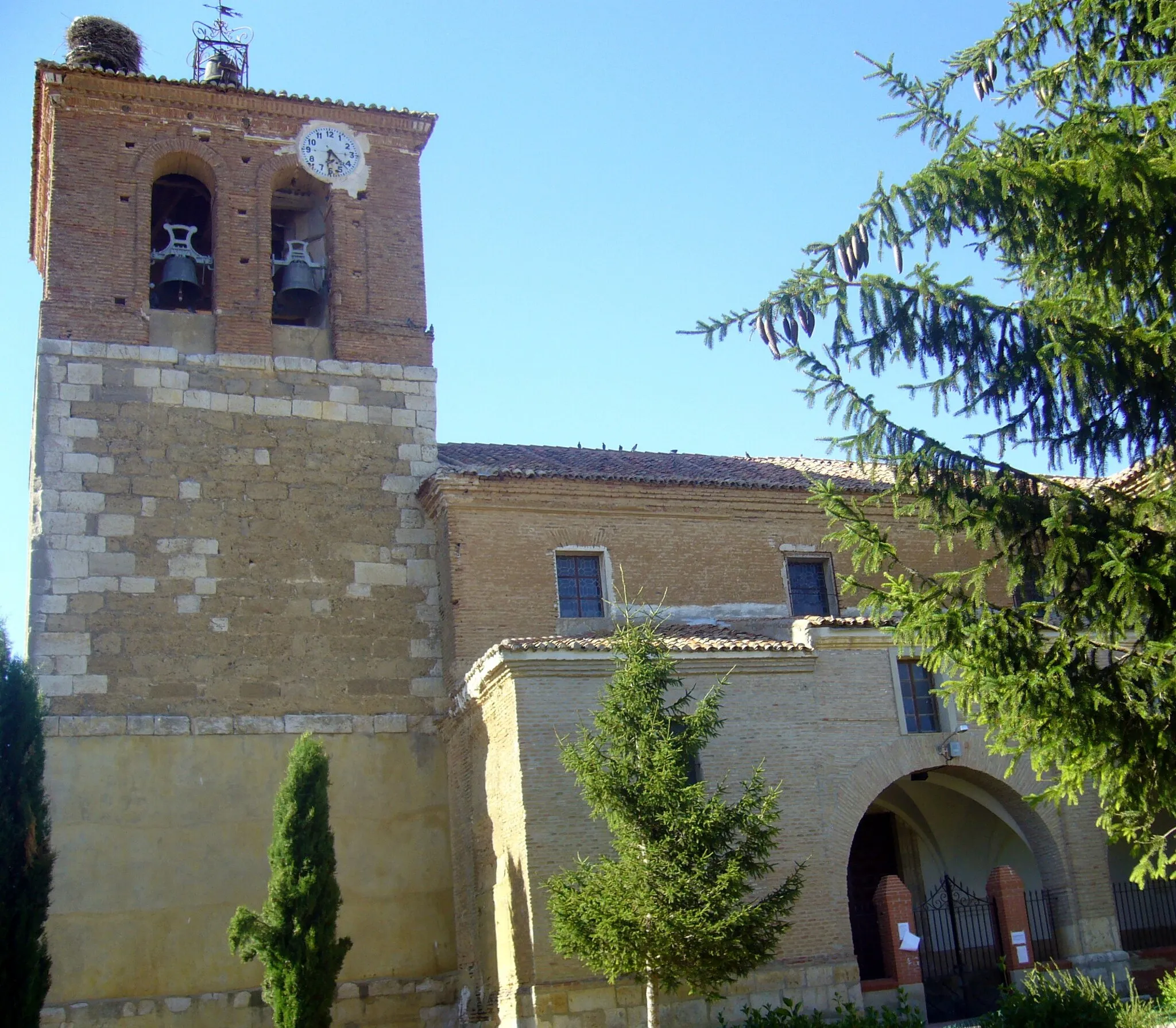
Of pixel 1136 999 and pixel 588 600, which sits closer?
pixel 1136 999

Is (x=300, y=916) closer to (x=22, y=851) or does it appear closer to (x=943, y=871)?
(x=22, y=851)

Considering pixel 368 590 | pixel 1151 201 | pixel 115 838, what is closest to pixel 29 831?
pixel 115 838

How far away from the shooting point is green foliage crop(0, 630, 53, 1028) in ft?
40.4

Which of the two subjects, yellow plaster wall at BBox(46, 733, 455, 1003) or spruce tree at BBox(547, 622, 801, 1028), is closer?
spruce tree at BBox(547, 622, 801, 1028)

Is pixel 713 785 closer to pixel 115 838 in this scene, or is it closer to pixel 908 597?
pixel 908 597

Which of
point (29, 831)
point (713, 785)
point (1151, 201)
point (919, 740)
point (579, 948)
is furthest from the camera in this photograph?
point (919, 740)

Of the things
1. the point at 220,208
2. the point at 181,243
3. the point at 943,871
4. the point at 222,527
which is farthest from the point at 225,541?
the point at 943,871

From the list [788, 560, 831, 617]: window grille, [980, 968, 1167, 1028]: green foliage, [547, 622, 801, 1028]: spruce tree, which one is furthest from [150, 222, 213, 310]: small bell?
[980, 968, 1167, 1028]: green foliage

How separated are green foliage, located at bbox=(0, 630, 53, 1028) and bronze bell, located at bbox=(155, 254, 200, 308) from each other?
18.2 feet

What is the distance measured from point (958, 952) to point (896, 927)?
1.96 m

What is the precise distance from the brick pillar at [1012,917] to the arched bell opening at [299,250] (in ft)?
35.2

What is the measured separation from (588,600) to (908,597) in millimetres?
7364

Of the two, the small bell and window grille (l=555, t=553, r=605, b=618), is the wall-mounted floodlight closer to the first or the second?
window grille (l=555, t=553, r=605, b=618)

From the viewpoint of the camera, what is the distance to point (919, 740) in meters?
15.2
